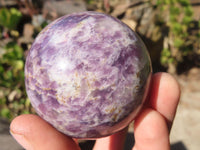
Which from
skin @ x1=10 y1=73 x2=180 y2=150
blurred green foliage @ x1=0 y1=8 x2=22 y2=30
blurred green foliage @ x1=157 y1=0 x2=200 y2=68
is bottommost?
blurred green foliage @ x1=157 y1=0 x2=200 y2=68

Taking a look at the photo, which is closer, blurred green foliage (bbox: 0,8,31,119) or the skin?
the skin

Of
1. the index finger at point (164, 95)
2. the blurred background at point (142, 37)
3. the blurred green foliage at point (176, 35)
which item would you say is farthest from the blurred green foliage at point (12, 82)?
the blurred green foliage at point (176, 35)

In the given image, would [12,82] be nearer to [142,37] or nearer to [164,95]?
[164,95]

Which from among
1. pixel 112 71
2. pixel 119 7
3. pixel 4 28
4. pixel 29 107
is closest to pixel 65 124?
pixel 112 71

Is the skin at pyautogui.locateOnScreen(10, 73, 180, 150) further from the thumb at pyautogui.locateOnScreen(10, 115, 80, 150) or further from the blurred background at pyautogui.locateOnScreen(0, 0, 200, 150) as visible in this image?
the blurred background at pyautogui.locateOnScreen(0, 0, 200, 150)

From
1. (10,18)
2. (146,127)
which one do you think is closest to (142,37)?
(10,18)

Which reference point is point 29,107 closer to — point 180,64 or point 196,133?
point 196,133

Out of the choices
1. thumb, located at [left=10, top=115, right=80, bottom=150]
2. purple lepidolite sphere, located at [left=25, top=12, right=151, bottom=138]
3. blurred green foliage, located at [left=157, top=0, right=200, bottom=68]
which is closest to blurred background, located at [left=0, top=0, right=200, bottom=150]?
blurred green foliage, located at [left=157, top=0, right=200, bottom=68]

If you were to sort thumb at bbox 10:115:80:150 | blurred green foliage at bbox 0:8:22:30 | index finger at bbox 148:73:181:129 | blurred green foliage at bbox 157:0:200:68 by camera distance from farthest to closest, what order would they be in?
blurred green foliage at bbox 157:0:200:68 < blurred green foliage at bbox 0:8:22:30 < index finger at bbox 148:73:181:129 < thumb at bbox 10:115:80:150
